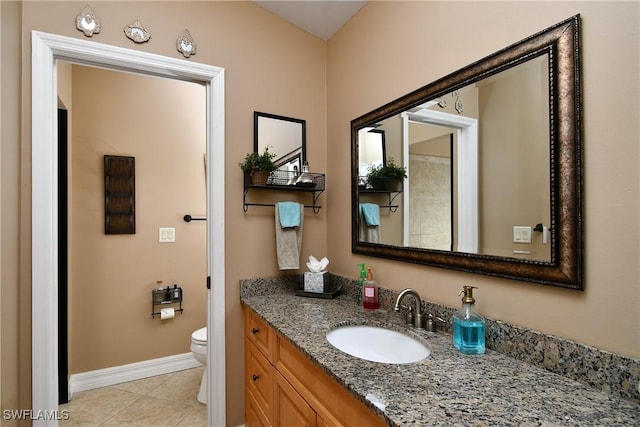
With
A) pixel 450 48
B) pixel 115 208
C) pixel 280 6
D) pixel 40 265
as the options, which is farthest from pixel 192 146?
pixel 450 48

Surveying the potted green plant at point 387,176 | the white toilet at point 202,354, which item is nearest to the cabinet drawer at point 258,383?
the white toilet at point 202,354

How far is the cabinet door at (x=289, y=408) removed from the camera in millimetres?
1132

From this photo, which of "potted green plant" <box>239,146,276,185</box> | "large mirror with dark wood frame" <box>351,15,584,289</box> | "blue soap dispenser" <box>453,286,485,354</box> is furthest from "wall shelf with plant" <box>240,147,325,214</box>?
"blue soap dispenser" <box>453,286,485,354</box>

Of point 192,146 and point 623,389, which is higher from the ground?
point 192,146

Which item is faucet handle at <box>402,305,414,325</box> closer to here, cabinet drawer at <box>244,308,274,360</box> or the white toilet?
cabinet drawer at <box>244,308,274,360</box>

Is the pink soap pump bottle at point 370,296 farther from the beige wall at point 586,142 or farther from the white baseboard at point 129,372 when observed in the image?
the white baseboard at point 129,372

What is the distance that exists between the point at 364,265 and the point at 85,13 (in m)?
1.86

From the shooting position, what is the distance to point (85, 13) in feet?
5.13

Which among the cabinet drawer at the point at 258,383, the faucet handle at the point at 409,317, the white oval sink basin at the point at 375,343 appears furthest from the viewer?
the cabinet drawer at the point at 258,383

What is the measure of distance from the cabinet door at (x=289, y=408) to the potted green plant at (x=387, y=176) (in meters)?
1.02

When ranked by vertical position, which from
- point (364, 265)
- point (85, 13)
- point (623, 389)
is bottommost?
point (623, 389)

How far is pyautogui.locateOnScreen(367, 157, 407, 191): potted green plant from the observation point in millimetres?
1615

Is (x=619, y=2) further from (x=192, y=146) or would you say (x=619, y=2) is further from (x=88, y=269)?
(x=88, y=269)

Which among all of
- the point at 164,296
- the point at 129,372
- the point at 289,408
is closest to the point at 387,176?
the point at 289,408
